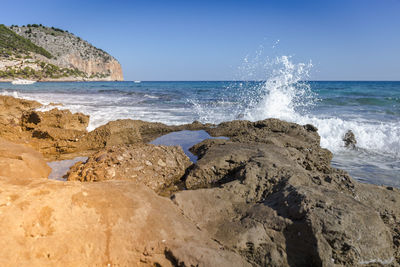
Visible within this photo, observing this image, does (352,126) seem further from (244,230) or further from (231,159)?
(244,230)

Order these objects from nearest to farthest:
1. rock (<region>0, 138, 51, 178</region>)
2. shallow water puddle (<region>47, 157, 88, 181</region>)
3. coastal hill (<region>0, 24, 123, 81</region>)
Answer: rock (<region>0, 138, 51, 178</region>) < shallow water puddle (<region>47, 157, 88, 181</region>) < coastal hill (<region>0, 24, 123, 81</region>)

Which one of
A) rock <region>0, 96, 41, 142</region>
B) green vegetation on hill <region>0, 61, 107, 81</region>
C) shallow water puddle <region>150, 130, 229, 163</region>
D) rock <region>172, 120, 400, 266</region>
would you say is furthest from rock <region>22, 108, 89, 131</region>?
green vegetation on hill <region>0, 61, 107, 81</region>

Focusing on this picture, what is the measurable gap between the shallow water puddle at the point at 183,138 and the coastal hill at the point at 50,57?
51331 millimetres

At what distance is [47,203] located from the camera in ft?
4.96

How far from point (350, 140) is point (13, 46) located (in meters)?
69.2

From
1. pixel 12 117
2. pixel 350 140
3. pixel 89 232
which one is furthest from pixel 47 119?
pixel 350 140

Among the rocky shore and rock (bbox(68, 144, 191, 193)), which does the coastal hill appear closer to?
rock (bbox(68, 144, 191, 193))

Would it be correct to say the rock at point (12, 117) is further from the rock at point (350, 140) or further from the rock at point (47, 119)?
the rock at point (350, 140)

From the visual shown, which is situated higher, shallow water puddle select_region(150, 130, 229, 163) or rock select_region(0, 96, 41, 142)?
rock select_region(0, 96, 41, 142)

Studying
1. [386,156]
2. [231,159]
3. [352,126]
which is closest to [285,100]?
[352,126]

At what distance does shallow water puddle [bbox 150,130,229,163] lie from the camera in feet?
15.7

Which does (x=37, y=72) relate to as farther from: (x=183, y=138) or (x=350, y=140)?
(x=350, y=140)

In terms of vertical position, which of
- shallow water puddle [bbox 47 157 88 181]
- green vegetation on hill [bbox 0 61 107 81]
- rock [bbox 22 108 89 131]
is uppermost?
green vegetation on hill [bbox 0 61 107 81]

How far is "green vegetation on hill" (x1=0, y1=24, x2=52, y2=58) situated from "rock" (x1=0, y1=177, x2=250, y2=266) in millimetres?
63161
